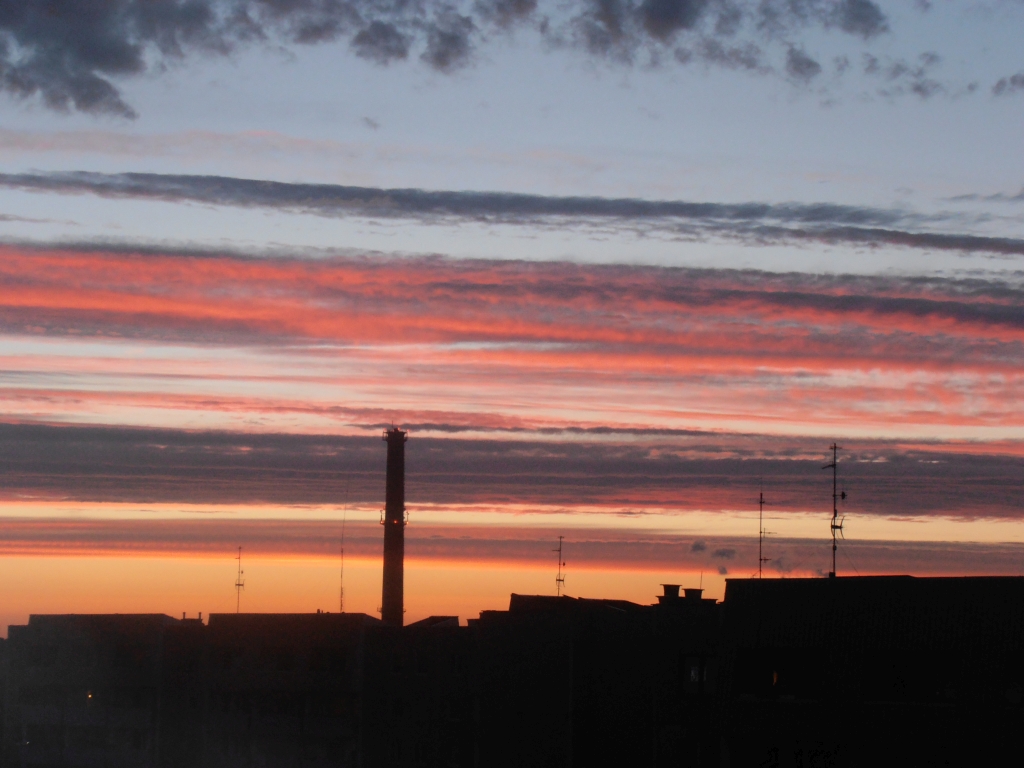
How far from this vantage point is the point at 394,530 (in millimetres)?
75938

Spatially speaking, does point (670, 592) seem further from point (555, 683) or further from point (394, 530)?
point (394, 530)

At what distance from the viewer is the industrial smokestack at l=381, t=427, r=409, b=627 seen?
242 ft

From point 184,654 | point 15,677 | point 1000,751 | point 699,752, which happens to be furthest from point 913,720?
point 15,677

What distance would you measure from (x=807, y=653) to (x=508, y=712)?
16.9 metres

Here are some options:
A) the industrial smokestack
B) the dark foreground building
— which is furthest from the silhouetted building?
the industrial smokestack

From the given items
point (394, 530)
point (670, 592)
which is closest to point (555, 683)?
point (670, 592)

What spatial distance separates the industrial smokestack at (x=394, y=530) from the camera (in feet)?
242

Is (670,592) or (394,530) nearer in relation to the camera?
(670,592)

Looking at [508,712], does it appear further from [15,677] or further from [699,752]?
[15,677]

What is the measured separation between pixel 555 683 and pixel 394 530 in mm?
26364

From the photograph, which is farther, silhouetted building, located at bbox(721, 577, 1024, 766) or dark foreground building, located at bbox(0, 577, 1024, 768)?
dark foreground building, located at bbox(0, 577, 1024, 768)

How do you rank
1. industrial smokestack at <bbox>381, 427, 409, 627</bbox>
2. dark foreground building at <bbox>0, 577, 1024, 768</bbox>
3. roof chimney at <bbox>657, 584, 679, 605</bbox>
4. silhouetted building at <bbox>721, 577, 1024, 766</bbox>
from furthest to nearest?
industrial smokestack at <bbox>381, 427, 409, 627</bbox> → roof chimney at <bbox>657, 584, 679, 605</bbox> → dark foreground building at <bbox>0, 577, 1024, 768</bbox> → silhouetted building at <bbox>721, 577, 1024, 766</bbox>

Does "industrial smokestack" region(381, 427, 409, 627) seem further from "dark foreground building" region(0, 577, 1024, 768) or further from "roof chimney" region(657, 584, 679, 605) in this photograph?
"roof chimney" region(657, 584, 679, 605)

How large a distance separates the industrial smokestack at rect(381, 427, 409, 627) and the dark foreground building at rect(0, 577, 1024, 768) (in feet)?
16.7
